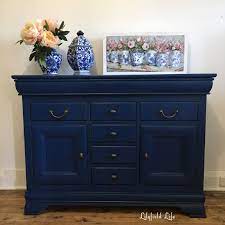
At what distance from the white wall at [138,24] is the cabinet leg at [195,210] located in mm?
585

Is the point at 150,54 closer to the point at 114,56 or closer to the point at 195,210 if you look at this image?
the point at 114,56

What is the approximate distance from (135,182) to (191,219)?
0.45 m

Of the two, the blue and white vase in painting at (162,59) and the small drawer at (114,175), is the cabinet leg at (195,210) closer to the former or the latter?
the small drawer at (114,175)

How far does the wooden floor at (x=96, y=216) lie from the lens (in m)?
1.95

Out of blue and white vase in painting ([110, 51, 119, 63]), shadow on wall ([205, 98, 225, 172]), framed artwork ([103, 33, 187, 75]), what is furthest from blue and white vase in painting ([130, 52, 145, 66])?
shadow on wall ([205, 98, 225, 172])

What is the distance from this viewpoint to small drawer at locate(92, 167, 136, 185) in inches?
79.0

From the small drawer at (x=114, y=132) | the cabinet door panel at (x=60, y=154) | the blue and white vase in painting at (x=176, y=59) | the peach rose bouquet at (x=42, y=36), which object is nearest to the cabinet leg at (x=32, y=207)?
the cabinet door panel at (x=60, y=154)

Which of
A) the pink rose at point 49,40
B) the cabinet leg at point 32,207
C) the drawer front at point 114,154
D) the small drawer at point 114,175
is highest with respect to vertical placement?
the pink rose at point 49,40

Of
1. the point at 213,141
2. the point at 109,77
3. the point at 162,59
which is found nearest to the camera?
the point at 109,77

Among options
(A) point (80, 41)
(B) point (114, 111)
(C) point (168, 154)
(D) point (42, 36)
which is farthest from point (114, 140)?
(D) point (42, 36)

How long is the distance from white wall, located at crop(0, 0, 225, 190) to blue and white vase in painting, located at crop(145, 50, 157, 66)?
0.68ft

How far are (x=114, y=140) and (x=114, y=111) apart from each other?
20 cm

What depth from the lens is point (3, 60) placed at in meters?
2.39

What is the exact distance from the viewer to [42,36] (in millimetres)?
2010
